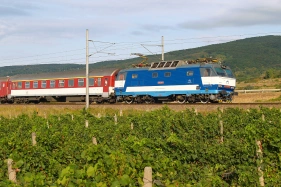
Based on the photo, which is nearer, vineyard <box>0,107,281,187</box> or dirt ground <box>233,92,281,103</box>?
vineyard <box>0,107,281,187</box>

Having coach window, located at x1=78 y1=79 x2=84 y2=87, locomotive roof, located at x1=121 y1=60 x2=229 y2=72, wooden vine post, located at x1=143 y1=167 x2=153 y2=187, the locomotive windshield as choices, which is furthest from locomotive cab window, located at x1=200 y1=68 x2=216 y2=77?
wooden vine post, located at x1=143 y1=167 x2=153 y2=187

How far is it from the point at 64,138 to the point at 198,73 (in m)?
22.3

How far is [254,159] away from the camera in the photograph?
1135cm

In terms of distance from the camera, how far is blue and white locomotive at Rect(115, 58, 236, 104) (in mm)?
35906

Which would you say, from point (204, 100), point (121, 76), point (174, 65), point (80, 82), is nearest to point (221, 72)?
point (204, 100)

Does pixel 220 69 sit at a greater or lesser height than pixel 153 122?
greater

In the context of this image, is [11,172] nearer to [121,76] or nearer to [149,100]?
[149,100]

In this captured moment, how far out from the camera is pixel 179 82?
1468 inches

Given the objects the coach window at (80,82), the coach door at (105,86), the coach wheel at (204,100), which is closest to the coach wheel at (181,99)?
the coach wheel at (204,100)

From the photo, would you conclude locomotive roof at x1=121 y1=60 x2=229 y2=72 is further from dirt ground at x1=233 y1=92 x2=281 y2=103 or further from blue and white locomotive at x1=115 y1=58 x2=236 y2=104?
dirt ground at x1=233 y1=92 x2=281 y2=103

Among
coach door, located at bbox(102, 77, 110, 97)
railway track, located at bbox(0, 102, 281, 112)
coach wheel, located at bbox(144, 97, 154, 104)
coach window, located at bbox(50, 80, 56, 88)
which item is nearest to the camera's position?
railway track, located at bbox(0, 102, 281, 112)

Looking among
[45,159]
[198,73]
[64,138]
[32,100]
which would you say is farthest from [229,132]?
[32,100]

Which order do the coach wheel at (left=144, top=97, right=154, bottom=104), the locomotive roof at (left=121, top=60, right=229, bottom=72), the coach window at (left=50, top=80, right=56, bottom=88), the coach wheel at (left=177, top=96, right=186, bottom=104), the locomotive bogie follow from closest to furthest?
1. the locomotive bogie
2. the locomotive roof at (left=121, top=60, right=229, bottom=72)
3. the coach wheel at (left=177, top=96, right=186, bottom=104)
4. the coach wheel at (left=144, top=97, right=154, bottom=104)
5. the coach window at (left=50, top=80, right=56, bottom=88)

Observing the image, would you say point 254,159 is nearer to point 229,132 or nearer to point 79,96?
point 229,132
